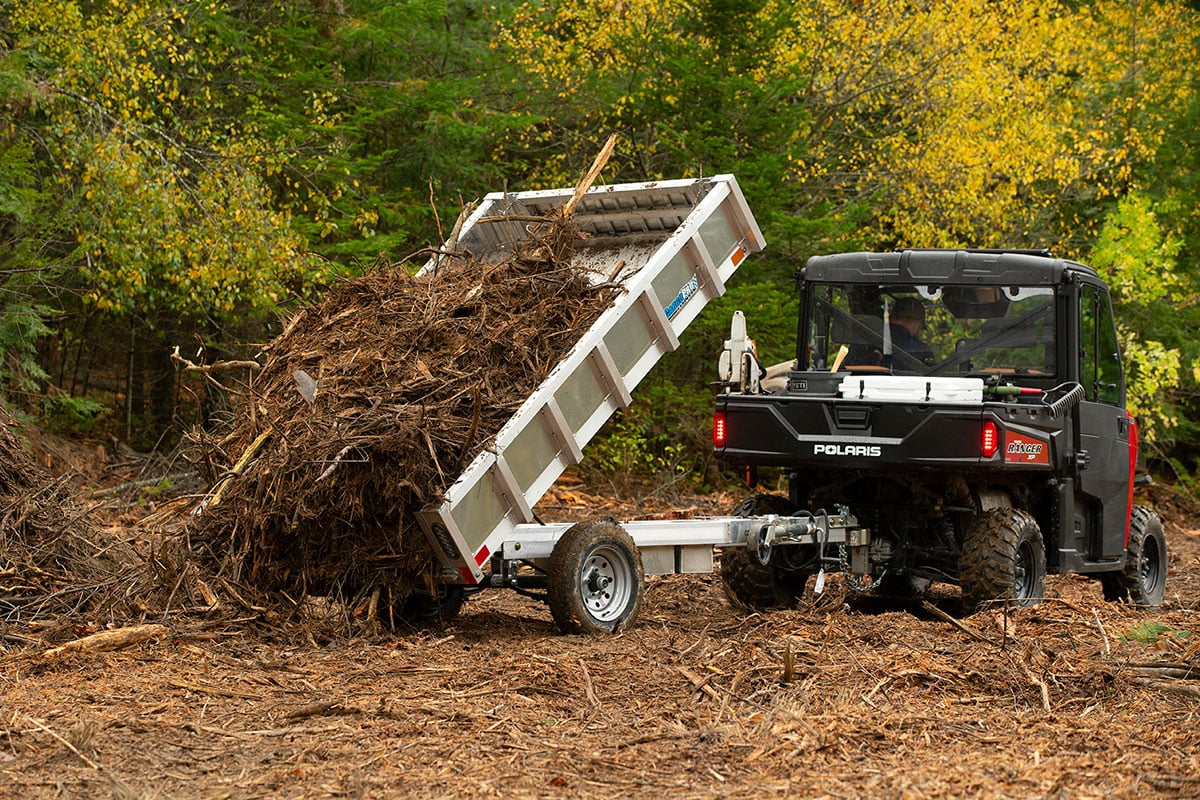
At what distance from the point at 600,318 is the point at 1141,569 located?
5357 mm

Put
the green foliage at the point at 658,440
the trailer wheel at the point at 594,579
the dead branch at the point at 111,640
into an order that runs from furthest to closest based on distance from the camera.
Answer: the green foliage at the point at 658,440 < the trailer wheel at the point at 594,579 < the dead branch at the point at 111,640

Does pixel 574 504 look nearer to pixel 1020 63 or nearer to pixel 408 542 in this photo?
pixel 408 542

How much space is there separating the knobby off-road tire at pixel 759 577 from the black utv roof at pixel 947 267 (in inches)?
70.4

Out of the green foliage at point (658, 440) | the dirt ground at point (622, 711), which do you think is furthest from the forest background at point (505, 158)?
the dirt ground at point (622, 711)

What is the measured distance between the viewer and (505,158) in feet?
70.6

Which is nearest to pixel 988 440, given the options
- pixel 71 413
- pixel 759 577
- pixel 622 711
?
pixel 759 577

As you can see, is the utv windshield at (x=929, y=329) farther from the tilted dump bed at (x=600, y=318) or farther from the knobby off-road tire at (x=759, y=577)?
the knobby off-road tire at (x=759, y=577)

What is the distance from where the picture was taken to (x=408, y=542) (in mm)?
8547

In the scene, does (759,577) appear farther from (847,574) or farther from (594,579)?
(594,579)

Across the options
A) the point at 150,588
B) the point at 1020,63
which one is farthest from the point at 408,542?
the point at 1020,63

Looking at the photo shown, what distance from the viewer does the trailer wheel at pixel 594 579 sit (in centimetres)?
888

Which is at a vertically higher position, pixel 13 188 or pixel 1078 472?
pixel 13 188

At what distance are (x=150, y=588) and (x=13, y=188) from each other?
6870 millimetres

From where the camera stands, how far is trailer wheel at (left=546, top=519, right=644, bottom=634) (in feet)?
29.1
